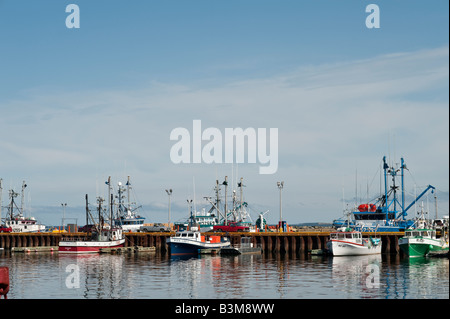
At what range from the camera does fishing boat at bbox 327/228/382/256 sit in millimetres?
92438

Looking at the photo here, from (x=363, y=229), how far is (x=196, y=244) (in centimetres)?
4161

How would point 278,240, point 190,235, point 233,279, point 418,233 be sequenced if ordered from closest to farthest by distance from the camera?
1. point 233,279
2. point 418,233
3. point 190,235
4. point 278,240

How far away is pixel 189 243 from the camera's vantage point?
3848 inches

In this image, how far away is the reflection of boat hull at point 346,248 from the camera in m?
92.3

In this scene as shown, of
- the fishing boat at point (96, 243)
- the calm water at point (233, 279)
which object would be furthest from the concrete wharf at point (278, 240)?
the calm water at point (233, 279)

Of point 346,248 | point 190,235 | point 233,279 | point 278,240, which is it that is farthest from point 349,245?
point 233,279

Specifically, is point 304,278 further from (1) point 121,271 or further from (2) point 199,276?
(1) point 121,271

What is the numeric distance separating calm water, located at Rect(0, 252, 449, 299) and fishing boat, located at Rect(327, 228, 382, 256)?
28.2 feet

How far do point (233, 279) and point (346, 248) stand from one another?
38434 mm

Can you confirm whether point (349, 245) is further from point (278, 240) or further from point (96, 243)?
point (96, 243)

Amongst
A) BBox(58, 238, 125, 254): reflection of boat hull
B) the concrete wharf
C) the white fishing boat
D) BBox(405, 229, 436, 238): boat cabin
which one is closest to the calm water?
BBox(405, 229, 436, 238): boat cabin

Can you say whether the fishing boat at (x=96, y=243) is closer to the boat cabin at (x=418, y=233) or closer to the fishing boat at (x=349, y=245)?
the fishing boat at (x=349, y=245)

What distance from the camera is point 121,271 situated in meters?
69.3
